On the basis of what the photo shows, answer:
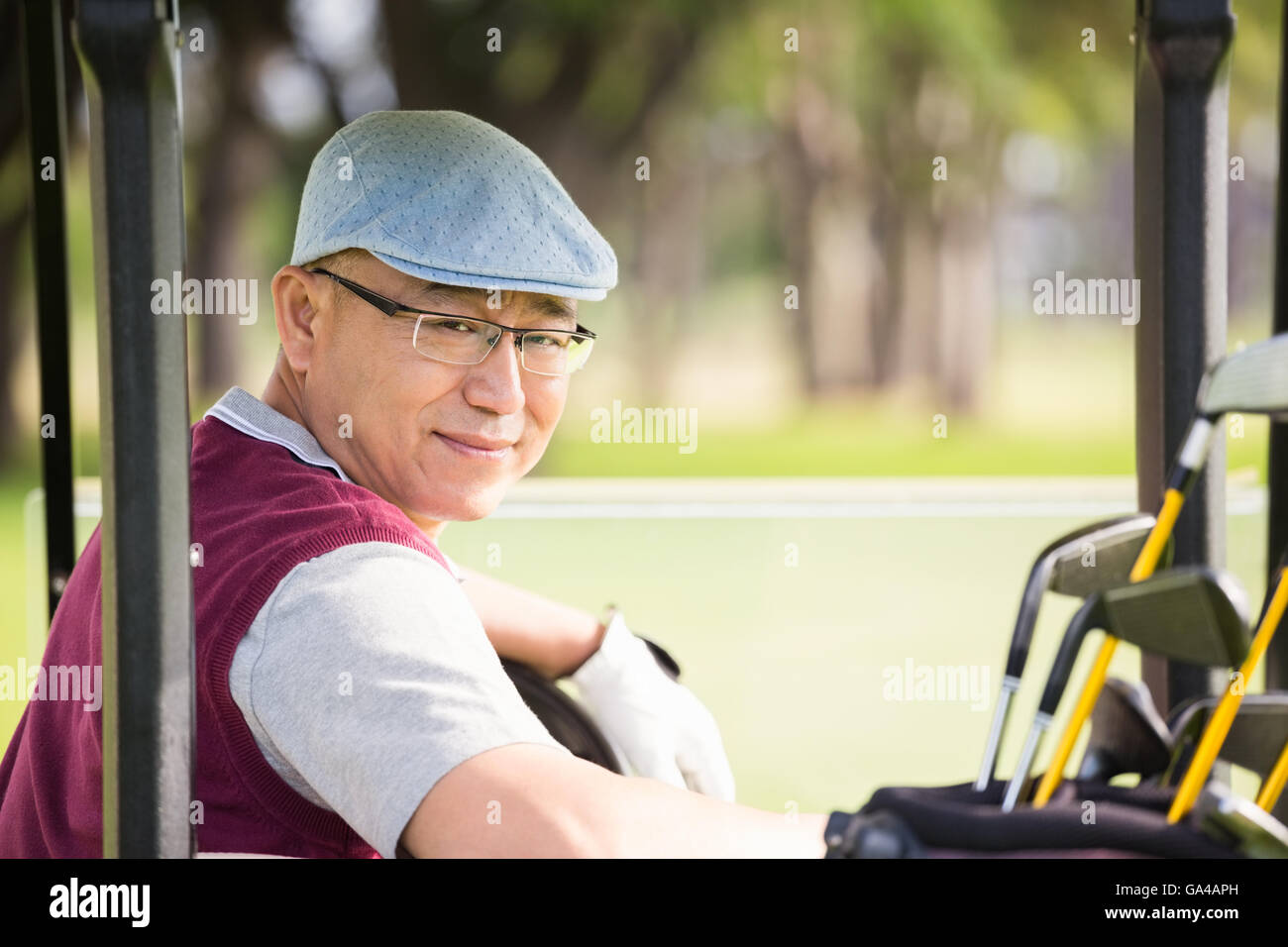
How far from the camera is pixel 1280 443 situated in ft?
5.32

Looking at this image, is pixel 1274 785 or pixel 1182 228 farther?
pixel 1182 228

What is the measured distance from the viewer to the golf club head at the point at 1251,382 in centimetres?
110

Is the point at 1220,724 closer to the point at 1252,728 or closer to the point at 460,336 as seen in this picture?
the point at 1252,728

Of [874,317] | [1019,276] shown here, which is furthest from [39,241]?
[1019,276]

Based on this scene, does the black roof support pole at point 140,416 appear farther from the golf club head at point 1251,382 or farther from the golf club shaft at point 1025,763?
the golf club head at point 1251,382

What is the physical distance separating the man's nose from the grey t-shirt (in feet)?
Result: 0.96

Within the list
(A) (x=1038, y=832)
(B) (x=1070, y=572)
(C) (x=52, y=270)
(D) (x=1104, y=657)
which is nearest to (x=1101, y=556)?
(B) (x=1070, y=572)

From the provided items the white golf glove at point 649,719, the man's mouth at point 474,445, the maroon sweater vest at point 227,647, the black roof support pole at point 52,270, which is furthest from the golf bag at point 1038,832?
the black roof support pole at point 52,270

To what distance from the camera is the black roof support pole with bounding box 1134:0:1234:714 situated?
1.41 meters

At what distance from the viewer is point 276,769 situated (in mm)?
1232

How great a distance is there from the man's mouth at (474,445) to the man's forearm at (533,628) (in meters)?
0.36

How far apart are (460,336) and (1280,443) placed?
3.10 ft
